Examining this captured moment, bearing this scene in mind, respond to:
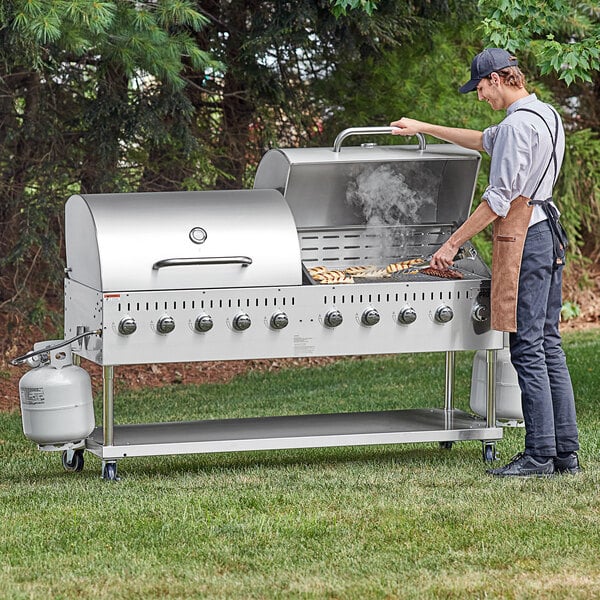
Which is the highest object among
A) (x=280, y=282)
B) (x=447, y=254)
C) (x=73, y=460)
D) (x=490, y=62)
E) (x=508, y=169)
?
(x=490, y=62)

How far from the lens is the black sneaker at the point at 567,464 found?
5.36 meters

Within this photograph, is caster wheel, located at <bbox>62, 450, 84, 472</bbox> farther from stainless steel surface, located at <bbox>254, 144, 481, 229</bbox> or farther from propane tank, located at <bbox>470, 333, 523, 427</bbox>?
propane tank, located at <bbox>470, 333, 523, 427</bbox>

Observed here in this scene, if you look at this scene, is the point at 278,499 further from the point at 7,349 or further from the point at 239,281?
the point at 7,349

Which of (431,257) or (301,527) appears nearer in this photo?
(301,527)

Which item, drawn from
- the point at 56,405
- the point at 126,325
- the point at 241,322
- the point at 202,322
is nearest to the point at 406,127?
the point at 241,322

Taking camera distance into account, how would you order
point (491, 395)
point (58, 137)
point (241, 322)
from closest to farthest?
1. point (241, 322)
2. point (491, 395)
3. point (58, 137)

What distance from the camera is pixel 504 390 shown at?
5.73 metres

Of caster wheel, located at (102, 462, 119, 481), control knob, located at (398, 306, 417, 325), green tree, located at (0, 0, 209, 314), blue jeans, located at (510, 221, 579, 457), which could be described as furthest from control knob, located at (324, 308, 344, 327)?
green tree, located at (0, 0, 209, 314)

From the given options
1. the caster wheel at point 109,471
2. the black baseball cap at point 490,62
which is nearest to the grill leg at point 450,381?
the black baseball cap at point 490,62

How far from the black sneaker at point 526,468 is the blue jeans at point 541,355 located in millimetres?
39

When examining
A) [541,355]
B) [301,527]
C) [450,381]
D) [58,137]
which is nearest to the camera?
[301,527]

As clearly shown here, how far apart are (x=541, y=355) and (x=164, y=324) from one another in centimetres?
157

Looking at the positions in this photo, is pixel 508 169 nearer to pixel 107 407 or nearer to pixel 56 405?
pixel 107 407

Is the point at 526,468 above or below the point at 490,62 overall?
below
